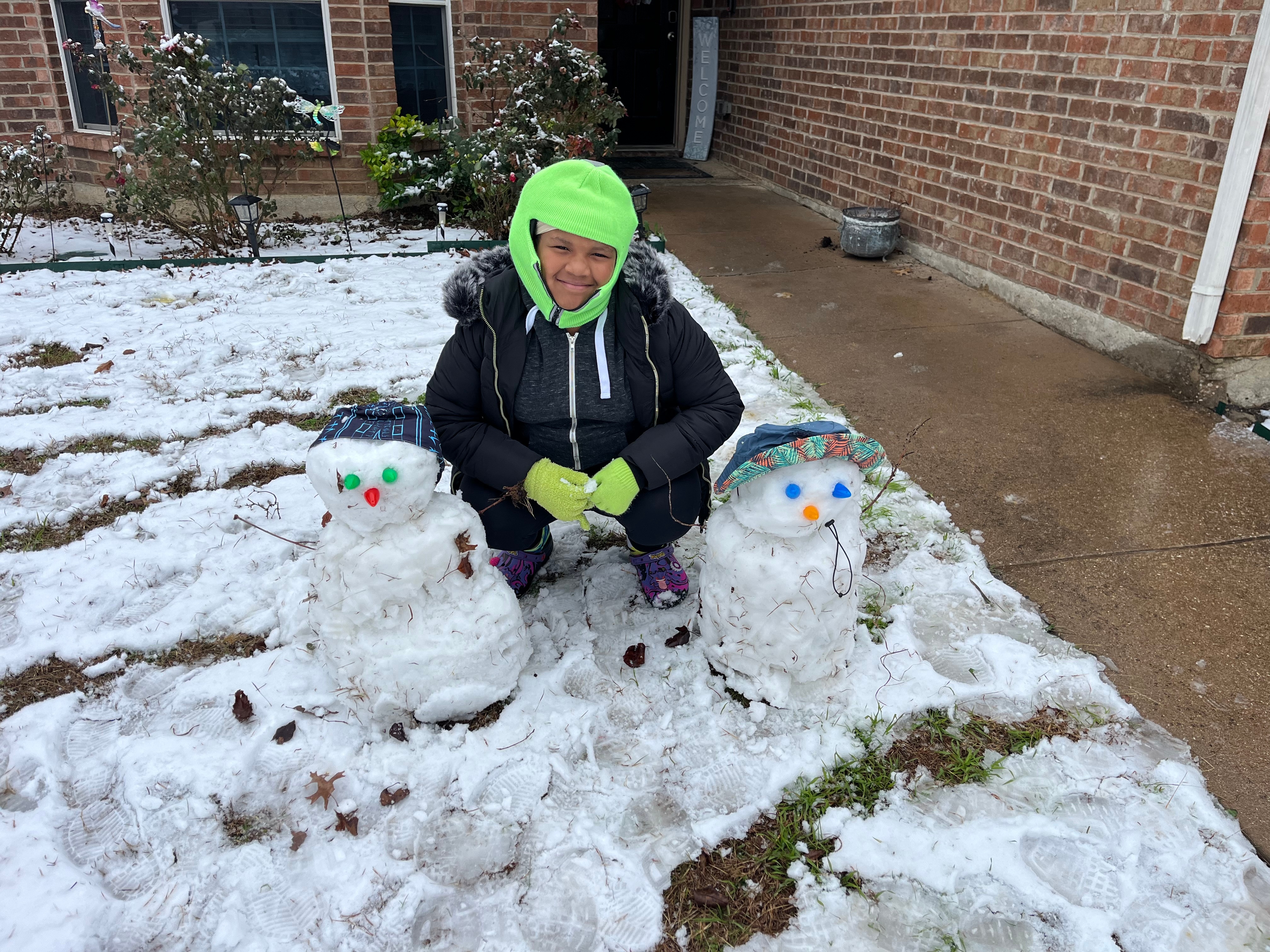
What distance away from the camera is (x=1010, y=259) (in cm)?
527

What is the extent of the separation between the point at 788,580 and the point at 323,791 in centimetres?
120

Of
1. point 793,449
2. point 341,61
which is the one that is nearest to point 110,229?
point 341,61

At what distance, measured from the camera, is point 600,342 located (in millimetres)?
2314

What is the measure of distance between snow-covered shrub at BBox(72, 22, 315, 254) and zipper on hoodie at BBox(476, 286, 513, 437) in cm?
500

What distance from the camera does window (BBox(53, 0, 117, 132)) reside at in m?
7.52

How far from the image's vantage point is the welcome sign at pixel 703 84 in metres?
10.0

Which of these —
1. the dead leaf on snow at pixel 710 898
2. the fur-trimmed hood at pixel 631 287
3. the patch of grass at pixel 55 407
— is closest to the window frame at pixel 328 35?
the patch of grass at pixel 55 407

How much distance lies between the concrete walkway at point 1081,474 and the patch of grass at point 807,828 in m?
0.44

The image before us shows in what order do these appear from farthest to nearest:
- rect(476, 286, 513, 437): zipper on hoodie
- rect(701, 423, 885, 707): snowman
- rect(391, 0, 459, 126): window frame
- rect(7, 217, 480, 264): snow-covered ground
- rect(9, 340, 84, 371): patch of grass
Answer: rect(391, 0, 459, 126): window frame
rect(7, 217, 480, 264): snow-covered ground
rect(9, 340, 84, 371): patch of grass
rect(476, 286, 513, 437): zipper on hoodie
rect(701, 423, 885, 707): snowman

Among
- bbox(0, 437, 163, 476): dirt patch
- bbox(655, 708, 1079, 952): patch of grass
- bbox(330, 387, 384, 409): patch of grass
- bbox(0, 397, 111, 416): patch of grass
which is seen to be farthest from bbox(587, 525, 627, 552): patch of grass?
bbox(0, 397, 111, 416): patch of grass

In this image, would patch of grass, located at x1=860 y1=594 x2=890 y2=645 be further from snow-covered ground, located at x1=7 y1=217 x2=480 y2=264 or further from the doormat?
the doormat

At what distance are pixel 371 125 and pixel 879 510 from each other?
6087 mm

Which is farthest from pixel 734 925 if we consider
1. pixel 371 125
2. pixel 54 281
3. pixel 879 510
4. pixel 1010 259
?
pixel 371 125

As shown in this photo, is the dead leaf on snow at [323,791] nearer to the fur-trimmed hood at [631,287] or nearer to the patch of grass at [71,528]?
the fur-trimmed hood at [631,287]
